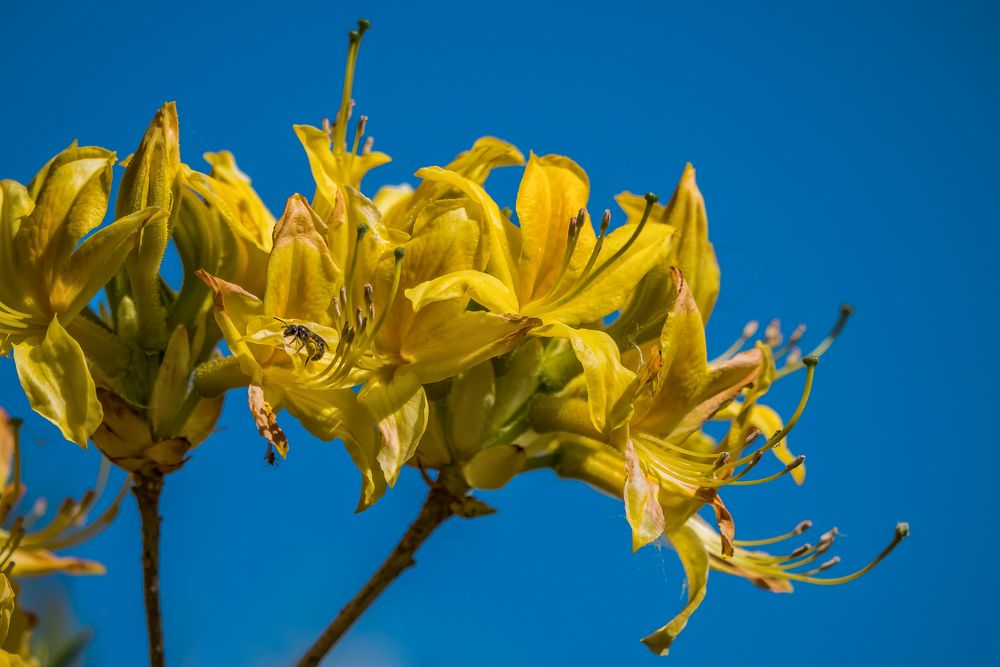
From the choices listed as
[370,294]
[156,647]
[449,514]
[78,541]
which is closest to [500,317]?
[370,294]

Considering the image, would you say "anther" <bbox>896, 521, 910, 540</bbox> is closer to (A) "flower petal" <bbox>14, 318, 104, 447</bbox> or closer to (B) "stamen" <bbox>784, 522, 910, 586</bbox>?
(B) "stamen" <bbox>784, 522, 910, 586</bbox>

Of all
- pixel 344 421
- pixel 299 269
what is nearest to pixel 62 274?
pixel 299 269

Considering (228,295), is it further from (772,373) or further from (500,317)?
(772,373)

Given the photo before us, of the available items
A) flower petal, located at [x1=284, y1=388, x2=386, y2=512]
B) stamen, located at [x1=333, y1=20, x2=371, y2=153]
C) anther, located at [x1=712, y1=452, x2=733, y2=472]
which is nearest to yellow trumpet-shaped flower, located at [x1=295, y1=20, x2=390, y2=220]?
stamen, located at [x1=333, y1=20, x2=371, y2=153]

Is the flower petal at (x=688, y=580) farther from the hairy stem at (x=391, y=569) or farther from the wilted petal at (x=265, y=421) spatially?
the wilted petal at (x=265, y=421)

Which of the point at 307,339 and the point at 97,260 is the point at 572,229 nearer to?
the point at 307,339

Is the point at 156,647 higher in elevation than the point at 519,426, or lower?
lower
